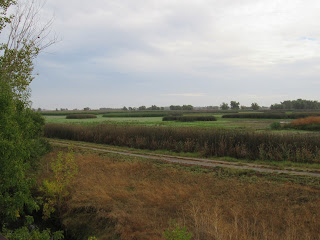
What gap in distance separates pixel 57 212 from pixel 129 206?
230cm

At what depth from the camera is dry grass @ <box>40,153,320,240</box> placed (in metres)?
5.66

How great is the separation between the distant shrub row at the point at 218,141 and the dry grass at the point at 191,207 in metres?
6.13

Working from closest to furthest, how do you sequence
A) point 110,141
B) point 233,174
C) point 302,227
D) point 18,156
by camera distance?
point 302,227
point 18,156
point 233,174
point 110,141

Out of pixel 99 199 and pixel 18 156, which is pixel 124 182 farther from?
pixel 18 156

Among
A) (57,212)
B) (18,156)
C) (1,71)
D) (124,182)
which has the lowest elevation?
(57,212)

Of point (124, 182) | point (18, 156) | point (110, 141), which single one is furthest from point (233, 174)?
point (110, 141)

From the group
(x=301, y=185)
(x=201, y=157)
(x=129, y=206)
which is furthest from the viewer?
(x=201, y=157)

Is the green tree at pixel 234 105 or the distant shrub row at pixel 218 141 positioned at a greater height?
the green tree at pixel 234 105

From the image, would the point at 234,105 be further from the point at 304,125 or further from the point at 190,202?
the point at 190,202

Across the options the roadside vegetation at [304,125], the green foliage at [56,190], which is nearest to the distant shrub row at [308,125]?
the roadside vegetation at [304,125]

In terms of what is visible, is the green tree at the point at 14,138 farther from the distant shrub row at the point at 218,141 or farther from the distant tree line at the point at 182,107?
the distant tree line at the point at 182,107

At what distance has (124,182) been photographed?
9.09m

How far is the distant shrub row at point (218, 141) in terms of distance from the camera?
14.7 m

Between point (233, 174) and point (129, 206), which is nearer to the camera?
point (129, 206)
